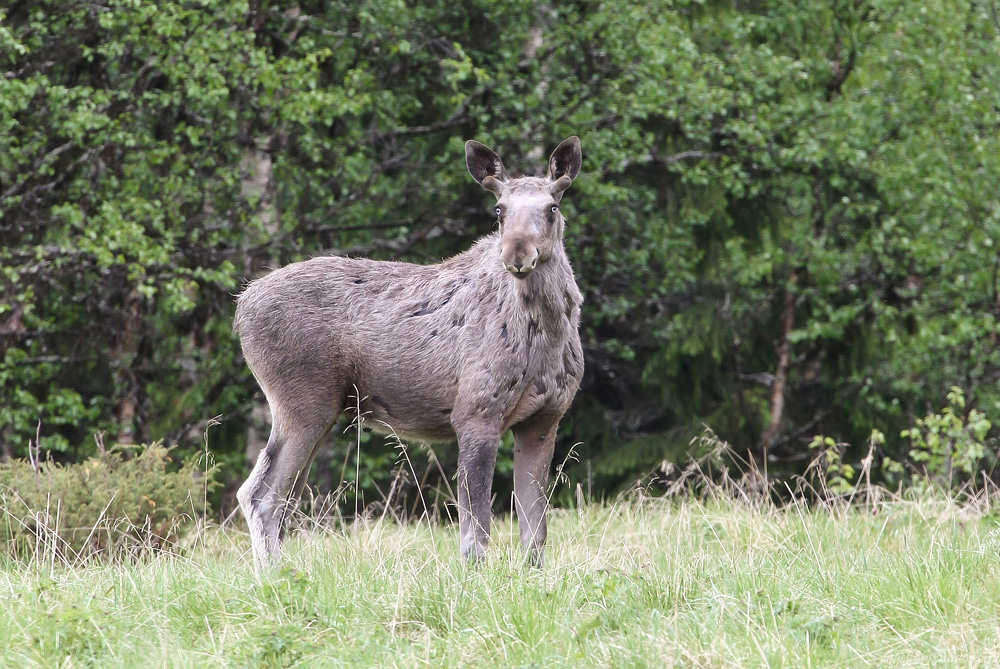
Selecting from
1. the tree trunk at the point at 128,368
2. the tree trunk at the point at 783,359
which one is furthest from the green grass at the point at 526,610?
the tree trunk at the point at 783,359

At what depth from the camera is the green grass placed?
13.8ft

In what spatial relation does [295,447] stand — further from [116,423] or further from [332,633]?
[116,423]

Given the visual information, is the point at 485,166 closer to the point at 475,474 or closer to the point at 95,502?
the point at 475,474

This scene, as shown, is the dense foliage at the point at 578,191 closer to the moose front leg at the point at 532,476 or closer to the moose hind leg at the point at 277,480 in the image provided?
the moose hind leg at the point at 277,480

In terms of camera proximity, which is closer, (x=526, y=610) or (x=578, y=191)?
(x=526, y=610)

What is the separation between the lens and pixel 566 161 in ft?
21.5

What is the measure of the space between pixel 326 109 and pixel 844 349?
25.9 feet

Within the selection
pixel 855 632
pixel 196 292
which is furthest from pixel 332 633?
pixel 196 292

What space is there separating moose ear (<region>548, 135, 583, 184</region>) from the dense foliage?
15.9ft

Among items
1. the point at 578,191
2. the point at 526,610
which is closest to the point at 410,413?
the point at 526,610

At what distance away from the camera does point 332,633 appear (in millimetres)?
4492

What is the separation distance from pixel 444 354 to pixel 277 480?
49.3 inches

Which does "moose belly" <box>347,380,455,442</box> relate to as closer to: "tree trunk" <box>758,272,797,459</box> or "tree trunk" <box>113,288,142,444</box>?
"tree trunk" <box>113,288,142,444</box>

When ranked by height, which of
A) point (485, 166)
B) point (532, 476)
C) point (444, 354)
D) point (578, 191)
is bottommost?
point (532, 476)
